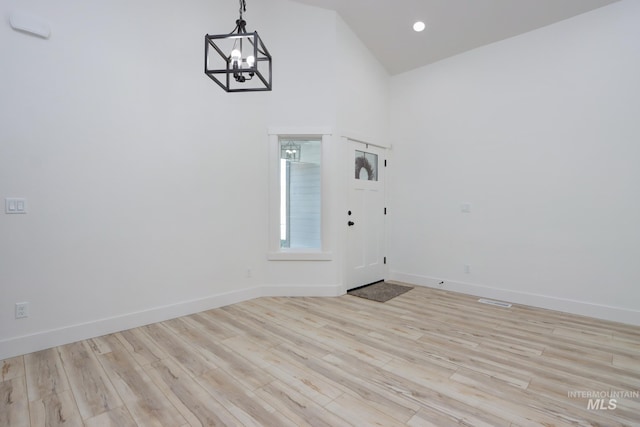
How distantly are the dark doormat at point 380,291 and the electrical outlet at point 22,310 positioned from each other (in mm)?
3406

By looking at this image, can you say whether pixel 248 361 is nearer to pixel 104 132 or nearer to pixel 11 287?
pixel 11 287

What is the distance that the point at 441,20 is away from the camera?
3.84 m

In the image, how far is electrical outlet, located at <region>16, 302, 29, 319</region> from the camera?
2436 mm

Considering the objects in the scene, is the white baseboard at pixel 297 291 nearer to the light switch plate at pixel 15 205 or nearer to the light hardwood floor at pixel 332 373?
the light hardwood floor at pixel 332 373

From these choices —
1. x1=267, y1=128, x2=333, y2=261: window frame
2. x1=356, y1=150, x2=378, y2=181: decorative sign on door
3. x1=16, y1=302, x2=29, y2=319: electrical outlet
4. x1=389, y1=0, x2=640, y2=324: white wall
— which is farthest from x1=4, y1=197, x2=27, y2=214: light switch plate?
x1=389, y1=0, x2=640, y2=324: white wall

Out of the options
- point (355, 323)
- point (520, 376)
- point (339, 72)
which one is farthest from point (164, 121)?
point (520, 376)

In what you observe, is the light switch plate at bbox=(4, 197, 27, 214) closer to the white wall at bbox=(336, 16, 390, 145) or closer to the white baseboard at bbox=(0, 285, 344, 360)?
the white baseboard at bbox=(0, 285, 344, 360)

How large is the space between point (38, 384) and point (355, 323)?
8.48 feet

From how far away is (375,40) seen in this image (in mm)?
4375

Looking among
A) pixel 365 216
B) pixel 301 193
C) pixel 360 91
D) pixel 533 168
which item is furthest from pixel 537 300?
pixel 360 91

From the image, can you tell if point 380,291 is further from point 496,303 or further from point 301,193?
point 301,193

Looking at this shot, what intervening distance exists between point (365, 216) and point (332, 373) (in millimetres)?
2765

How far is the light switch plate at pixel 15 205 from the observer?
7.86ft

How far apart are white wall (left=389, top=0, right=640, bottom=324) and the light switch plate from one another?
15.2ft
